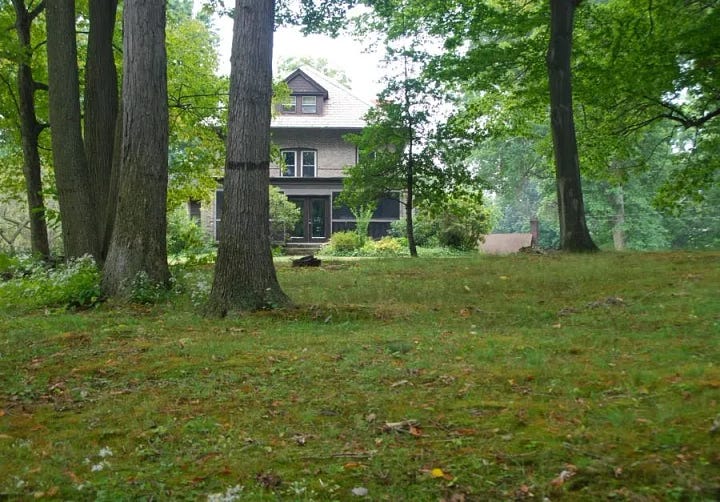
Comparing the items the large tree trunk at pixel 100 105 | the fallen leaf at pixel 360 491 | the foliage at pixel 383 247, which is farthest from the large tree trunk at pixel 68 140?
the foliage at pixel 383 247

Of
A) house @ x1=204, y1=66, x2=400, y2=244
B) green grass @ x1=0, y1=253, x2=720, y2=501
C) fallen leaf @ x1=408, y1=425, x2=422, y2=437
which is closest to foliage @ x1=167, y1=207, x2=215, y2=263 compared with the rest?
house @ x1=204, y1=66, x2=400, y2=244

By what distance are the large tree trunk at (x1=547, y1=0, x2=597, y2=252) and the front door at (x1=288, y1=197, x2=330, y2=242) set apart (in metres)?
23.2

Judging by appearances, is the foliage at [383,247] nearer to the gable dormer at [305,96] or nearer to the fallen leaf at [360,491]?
the gable dormer at [305,96]

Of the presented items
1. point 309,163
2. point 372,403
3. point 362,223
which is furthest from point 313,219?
point 372,403

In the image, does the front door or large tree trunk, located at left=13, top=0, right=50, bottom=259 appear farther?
the front door

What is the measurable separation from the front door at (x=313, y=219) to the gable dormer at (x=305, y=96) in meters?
5.39

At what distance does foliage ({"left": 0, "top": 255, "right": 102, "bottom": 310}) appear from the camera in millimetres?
9367

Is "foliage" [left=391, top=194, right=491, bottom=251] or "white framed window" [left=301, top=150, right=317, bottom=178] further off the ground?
"white framed window" [left=301, top=150, right=317, bottom=178]

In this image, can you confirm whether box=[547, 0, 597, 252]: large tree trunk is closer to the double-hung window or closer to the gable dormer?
the gable dormer

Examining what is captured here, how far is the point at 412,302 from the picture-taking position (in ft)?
29.6

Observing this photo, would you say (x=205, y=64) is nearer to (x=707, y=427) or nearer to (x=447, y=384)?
(x=447, y=384)

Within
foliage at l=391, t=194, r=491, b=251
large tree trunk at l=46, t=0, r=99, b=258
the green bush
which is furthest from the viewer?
the green bush

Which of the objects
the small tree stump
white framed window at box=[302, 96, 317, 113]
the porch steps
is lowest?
the porch steps

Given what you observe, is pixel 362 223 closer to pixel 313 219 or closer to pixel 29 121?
pixel 313 219
